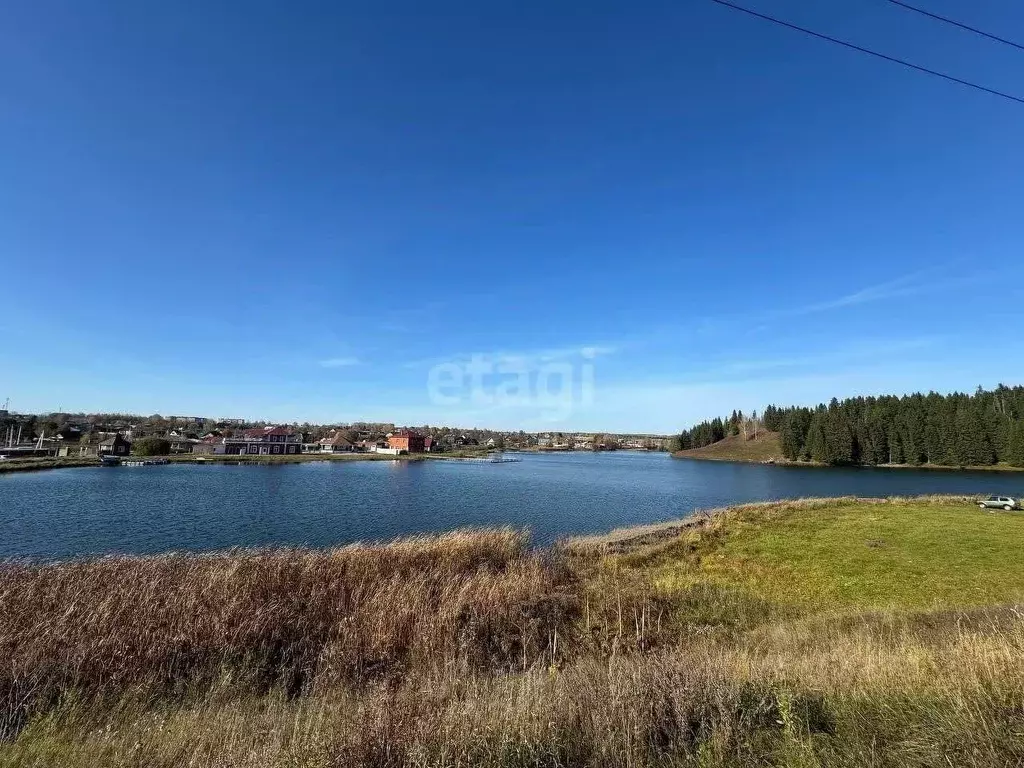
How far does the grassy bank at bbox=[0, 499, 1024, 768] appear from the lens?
4426 mm

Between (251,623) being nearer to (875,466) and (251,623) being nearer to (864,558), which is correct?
(864,558)

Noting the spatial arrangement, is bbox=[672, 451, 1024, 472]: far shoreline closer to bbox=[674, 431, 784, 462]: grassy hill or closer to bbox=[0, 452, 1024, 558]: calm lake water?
bbox=[674, 431, 784, 462]: grassy hill

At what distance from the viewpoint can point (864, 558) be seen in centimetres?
1919

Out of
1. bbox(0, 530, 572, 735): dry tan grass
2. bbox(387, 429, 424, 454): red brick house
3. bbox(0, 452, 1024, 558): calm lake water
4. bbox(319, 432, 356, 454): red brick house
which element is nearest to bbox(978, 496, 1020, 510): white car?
bbox(0, 452, 1024, 558): calm lake water

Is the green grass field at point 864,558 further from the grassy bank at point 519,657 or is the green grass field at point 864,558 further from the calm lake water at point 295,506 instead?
the calm lake water at point 295,506

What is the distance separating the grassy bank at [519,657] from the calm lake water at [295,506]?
1402 centimetres

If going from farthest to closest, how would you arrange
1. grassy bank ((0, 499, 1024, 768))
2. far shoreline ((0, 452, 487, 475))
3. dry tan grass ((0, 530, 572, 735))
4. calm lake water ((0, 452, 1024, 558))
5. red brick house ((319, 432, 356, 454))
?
red brick house ((319, 432, 356, 454)) → far shoreline ((0, 452, 487, 475)) → calm lake water ((0, 452, 1024, 558)) → dry tan grass ((0, 530, 572, 735)) → grassy bank ((0, 499, 1024, 768))

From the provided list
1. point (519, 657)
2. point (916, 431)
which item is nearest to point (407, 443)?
point (916, 431)

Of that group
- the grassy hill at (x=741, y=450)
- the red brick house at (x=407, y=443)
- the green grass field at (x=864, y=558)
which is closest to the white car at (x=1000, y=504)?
the green grass field at (x=864, y=558)

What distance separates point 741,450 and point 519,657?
169m

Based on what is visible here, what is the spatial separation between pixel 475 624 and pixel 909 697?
28.1 ft

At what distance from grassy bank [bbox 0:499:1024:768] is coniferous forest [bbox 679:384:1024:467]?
370 ft

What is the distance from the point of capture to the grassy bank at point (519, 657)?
4.43 metres

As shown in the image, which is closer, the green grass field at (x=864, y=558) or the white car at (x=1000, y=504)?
the green grass field at (x=864, y=558)
